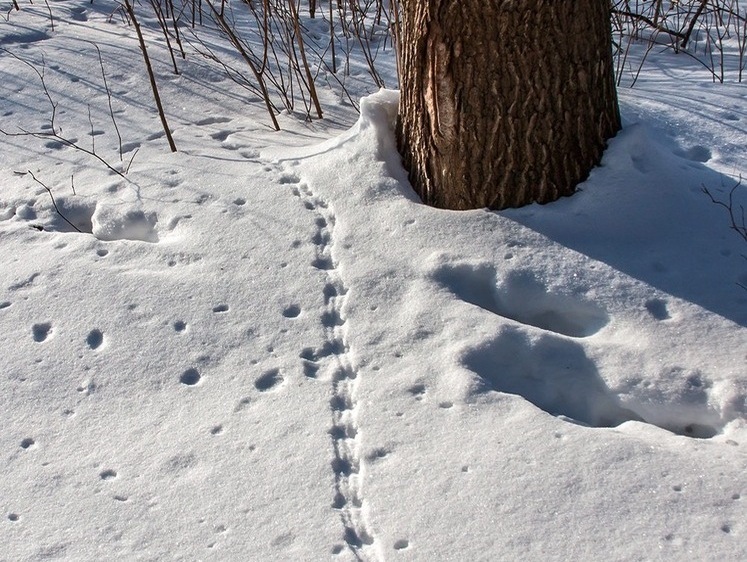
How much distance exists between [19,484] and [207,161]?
5.66 feet

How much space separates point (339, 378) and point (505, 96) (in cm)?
115

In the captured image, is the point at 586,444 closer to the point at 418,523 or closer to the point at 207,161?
the point at 418,523

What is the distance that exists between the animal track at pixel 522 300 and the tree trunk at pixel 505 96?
0.35 meters

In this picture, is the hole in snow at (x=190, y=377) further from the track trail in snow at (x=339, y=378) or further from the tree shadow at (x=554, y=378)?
the tree shadow at (x=554, y=378)

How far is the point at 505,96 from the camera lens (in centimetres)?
290

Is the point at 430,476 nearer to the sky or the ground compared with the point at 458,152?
nearer to the ground

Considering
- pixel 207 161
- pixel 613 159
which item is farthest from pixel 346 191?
pixel 613 159

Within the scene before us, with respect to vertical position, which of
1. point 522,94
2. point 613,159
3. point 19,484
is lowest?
point 19,484

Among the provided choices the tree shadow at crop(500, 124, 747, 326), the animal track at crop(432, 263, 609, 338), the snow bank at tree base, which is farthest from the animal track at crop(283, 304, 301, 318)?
the tree shadow at crop(500, 124, 747, 326)

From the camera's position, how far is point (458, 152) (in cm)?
303

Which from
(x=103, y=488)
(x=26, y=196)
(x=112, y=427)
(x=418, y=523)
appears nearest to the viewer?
(x=418, y=523)

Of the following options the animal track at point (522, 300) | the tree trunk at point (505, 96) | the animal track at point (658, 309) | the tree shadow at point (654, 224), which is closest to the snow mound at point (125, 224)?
the tree trunk at point (505, 96)

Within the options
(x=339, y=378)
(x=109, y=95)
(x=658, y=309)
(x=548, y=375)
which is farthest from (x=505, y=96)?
(x=109, y=95)

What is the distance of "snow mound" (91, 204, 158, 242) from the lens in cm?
323
